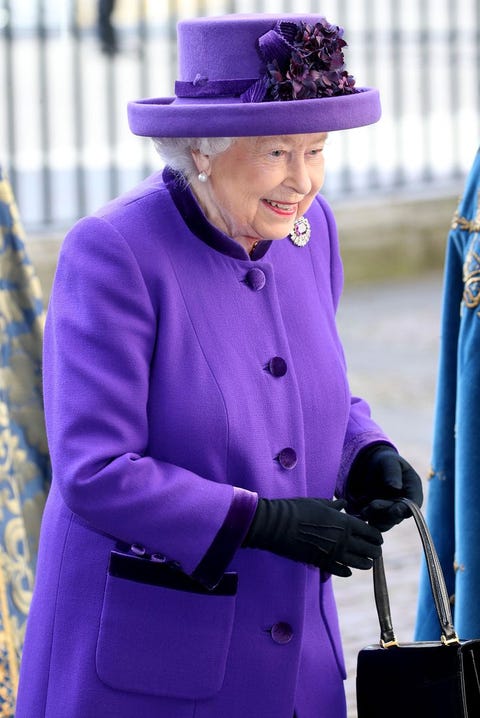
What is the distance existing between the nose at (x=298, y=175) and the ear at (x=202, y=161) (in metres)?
0.12

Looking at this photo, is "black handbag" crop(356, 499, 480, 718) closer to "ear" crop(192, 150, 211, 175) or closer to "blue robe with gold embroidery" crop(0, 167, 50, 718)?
"ear" crop(192, 150, 211, 175)

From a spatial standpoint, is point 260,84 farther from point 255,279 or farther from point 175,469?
point 175,469

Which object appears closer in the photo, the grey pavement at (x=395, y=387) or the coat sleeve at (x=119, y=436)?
the coat sleeve at (x=119, y=436)

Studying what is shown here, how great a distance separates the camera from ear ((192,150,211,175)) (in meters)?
2.02

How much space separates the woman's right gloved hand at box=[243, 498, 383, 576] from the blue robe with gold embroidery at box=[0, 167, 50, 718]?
1134 millimetres

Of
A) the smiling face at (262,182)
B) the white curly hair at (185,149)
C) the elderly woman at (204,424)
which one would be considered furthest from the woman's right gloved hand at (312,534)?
the white curly hair at (185,149)

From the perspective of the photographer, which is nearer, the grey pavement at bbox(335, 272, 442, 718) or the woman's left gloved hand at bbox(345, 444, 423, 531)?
the woman's left gloved hand at bbox(345, 444, 423, 531)

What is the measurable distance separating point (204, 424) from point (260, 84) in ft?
1.61

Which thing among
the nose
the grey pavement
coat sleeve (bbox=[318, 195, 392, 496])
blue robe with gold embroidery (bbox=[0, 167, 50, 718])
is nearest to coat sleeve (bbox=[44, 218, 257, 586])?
the nose

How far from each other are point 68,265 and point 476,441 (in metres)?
0.98

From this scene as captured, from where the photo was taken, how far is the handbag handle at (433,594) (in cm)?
201

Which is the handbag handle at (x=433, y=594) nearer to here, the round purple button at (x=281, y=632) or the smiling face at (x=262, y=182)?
the round purple button at (x=281, y=632)

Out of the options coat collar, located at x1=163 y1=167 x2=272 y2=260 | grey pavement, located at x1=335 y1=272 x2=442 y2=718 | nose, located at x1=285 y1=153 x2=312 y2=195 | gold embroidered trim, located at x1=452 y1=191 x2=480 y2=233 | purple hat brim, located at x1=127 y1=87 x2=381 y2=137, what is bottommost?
grey pavement, located at x1=335 y1=272 x2=442 y2=718

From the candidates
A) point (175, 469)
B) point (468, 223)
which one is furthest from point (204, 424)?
point (468, 223)
